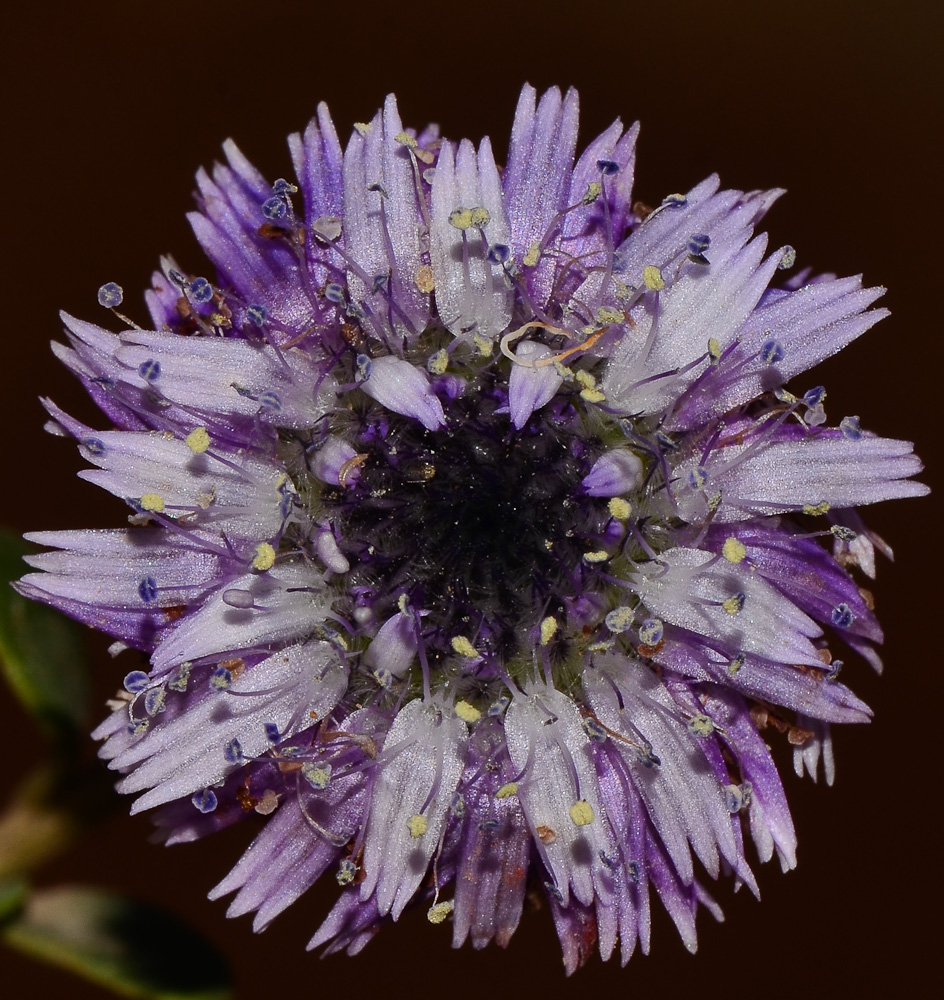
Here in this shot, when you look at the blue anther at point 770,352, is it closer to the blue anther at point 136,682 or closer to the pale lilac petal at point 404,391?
the pale lilac petal at point 404,391

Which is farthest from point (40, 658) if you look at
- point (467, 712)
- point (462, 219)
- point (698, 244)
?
point (698, 244)

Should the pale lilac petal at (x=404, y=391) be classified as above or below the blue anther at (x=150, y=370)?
below

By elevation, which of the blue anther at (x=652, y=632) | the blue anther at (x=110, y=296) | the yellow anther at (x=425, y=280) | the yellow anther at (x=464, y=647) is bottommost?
the blue anther at (x=652, y=632)

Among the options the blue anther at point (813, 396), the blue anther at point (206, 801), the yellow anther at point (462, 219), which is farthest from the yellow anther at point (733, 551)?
the blue anther at point (206, 801)

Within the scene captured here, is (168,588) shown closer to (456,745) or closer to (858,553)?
(456,745)

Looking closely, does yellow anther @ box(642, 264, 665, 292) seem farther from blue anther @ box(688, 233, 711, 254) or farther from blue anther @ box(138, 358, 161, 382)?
blue anther @ box(138, 358, 161, 382)

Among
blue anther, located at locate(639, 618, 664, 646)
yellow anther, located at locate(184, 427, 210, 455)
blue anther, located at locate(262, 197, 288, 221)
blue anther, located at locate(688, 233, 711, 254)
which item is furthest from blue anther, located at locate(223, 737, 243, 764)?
blue anther, located at locate(688, 233, 711, 254)

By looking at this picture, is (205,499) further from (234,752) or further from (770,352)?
(770,352)
